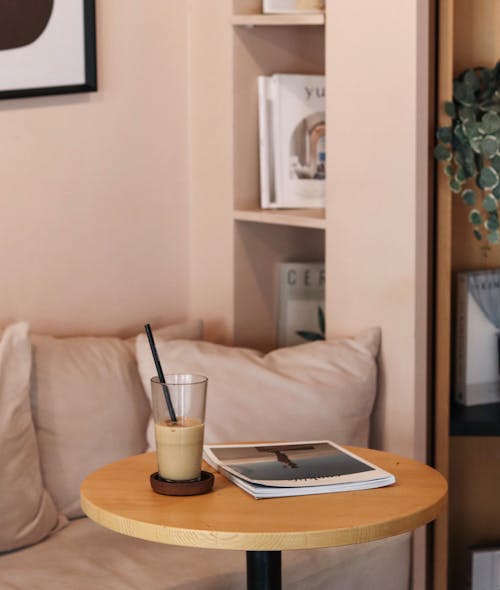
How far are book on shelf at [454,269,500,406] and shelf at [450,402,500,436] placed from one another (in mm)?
48

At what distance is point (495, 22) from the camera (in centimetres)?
250

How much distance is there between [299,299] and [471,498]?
2.27 ft

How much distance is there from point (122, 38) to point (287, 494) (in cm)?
148

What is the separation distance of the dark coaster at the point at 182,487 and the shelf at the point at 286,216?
103 centimetres

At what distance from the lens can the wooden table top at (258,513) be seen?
4.71 ft

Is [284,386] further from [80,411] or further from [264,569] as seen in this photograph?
[264,569]

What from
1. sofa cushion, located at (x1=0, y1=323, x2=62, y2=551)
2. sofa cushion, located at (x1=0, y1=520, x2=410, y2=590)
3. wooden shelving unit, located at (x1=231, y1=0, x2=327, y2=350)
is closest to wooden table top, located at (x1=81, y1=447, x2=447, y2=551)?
sofa cushion, located at (x1=0, y1=520, x2=410, y2=590)

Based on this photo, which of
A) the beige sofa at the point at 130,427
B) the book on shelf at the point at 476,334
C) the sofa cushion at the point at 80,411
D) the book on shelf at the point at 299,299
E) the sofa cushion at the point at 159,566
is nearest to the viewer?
the sofa cushion at the point at 159,566

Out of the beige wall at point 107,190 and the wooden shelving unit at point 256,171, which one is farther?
the wooden shelving unit at point 256,171

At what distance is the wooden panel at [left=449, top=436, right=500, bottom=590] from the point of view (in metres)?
2.61

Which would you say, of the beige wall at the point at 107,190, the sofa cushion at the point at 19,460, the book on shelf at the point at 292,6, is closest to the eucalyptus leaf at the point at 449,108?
the book on shelf at the point at 292,6

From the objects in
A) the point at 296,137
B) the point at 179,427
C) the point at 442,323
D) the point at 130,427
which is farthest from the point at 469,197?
the point at 179,427

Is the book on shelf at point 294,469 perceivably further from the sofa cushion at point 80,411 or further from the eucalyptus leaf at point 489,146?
the eucalyptus leaf at point 489,146

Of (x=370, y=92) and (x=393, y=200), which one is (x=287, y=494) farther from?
(x=370, y=92)
